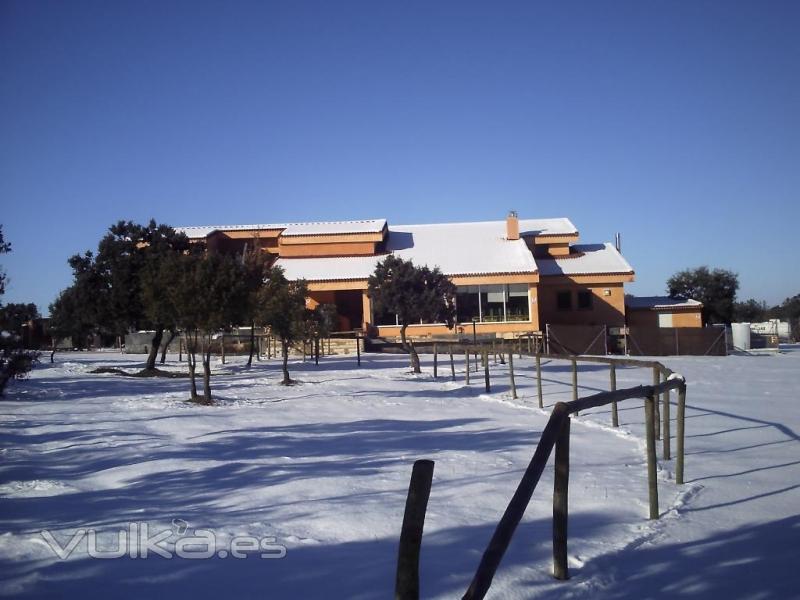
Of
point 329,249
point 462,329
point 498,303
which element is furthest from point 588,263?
point 329,249

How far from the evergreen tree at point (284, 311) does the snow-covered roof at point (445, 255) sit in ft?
54.4

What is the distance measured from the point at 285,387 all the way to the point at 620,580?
14.3 metres

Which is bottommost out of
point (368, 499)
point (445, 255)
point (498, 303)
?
point (368, 499)

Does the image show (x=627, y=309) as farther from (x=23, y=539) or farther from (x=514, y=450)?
(x=23, y=539)

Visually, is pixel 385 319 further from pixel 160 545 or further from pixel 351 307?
pixel 160 545

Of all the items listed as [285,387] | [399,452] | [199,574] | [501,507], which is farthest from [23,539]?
[285,387]

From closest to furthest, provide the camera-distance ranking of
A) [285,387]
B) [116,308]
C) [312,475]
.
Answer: [312,475]
[285,387]
[116,308]

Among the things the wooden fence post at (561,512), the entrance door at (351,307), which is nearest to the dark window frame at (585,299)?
the entrance door at (351,307)

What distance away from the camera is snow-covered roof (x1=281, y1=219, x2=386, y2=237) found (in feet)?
138

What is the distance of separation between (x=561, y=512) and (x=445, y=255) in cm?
3734

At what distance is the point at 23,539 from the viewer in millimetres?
5430

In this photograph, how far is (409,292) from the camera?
80.2 ft

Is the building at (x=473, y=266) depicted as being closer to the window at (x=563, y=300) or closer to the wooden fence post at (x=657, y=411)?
the window at (x=563, y=300)

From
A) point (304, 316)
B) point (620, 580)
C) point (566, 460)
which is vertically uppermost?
point (304, 316)
